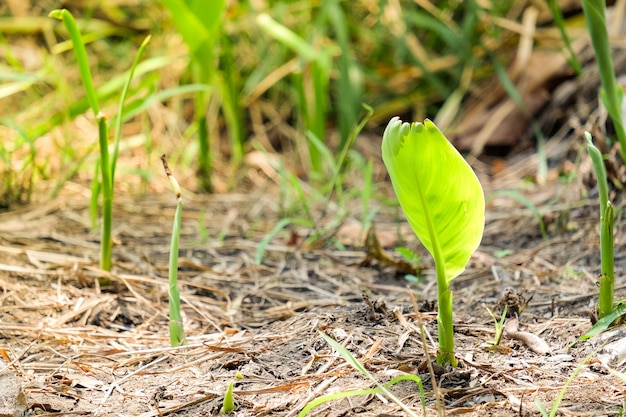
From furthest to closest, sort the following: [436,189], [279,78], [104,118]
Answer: [279,78]
[104,118]
[436,189]

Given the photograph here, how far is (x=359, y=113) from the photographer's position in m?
2.75

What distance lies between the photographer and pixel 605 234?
948 millimetres

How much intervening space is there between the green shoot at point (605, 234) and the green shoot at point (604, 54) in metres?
0.47

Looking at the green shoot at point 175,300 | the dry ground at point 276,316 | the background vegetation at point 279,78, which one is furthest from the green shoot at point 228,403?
the background vegetation at point 279,78

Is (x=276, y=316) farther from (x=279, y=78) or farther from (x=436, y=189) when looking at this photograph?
(x=279, y=78)

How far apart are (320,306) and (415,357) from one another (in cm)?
37

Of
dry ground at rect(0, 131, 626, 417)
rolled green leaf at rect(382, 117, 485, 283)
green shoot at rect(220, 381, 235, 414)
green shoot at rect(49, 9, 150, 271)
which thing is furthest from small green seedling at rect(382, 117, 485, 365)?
green shoot at rect(49, 9, 150, 271)

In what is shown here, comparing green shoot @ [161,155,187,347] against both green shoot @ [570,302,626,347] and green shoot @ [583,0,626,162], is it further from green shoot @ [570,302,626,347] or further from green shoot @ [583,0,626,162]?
green shoot @ [583,0,626,162]

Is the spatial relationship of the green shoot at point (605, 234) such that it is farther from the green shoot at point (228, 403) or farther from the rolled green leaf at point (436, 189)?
the green shoot at point (228, 403)

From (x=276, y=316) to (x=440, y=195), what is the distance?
20.9 inches

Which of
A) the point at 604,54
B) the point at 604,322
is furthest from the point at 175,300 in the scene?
the point at 604,54

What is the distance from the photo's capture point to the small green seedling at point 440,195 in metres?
0.83

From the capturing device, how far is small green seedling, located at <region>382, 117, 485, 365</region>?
83 centimetres

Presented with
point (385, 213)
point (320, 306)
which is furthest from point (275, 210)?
point (320, 306)
